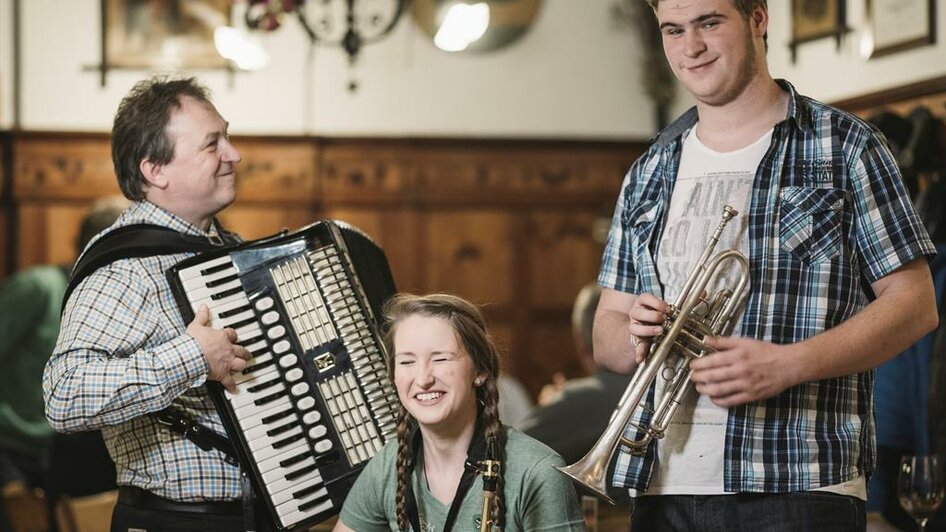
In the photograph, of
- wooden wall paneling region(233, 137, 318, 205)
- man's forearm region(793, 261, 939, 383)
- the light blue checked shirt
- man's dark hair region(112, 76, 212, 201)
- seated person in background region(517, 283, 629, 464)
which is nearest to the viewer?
man's forearm region(793, 261, 939, 383)

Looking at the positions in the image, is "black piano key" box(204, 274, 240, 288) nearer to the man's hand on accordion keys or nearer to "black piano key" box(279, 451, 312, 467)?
the man's hand on accordion keys

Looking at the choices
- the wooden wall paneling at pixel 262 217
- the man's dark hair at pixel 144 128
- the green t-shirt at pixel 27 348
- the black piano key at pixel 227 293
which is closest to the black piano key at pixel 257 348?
the black piano key at pixel 227 293

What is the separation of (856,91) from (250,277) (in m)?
3.69

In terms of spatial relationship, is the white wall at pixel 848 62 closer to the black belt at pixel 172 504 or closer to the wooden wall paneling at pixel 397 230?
the wooden wall paneling at pixel 397 230

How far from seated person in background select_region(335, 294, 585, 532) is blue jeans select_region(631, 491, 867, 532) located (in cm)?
22

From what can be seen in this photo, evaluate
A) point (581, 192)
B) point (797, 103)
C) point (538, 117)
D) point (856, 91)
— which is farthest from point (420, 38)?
point (797, 103)

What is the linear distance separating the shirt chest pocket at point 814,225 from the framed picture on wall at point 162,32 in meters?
6.05

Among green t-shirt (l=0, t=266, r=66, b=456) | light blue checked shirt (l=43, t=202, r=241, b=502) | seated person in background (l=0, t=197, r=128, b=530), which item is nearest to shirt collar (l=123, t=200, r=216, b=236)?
light blue checked shirt (l=43, t=202, r=241, b=502)

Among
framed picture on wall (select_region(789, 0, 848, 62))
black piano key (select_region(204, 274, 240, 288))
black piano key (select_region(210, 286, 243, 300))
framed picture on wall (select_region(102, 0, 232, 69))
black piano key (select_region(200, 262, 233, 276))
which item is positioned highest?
framed picture on wall (select_region(102, 0, 232, 69))

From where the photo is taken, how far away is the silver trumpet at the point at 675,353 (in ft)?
6.91

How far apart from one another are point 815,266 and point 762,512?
43cm

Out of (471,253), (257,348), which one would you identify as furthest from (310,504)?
(471,253)

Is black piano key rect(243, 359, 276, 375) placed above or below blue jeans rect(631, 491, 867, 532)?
above

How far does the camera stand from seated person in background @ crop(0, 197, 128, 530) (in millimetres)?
4840
